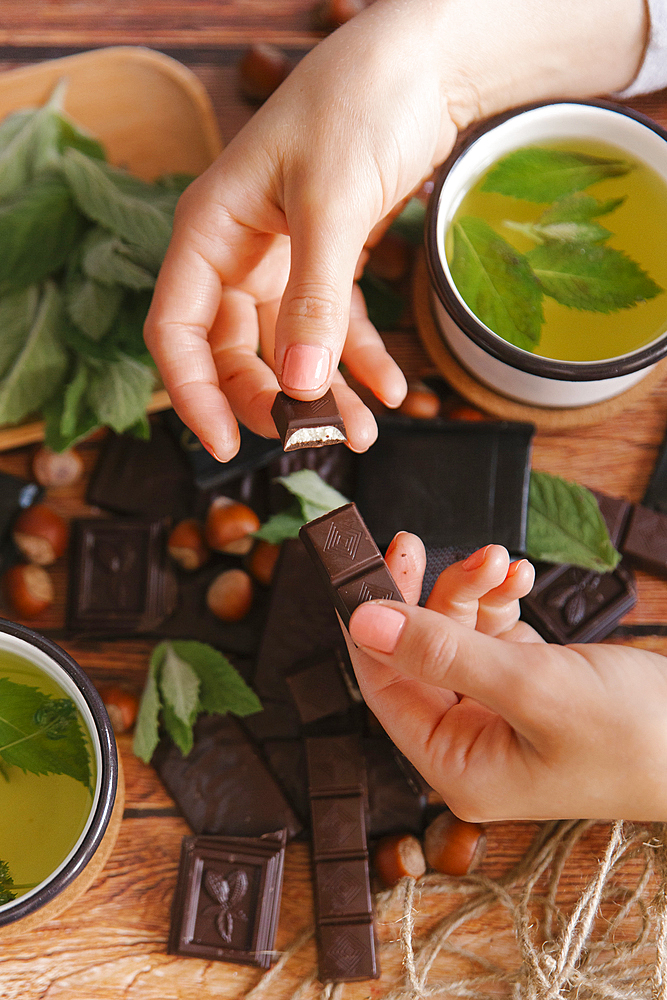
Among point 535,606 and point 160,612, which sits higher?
point 535,606

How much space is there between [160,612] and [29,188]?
0.78 metres

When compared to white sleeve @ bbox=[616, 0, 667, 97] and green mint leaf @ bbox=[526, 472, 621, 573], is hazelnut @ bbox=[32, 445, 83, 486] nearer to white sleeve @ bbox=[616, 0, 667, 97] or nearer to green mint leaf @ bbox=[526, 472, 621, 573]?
green mint leaf @ bbox=[526, 472, 621, 573]

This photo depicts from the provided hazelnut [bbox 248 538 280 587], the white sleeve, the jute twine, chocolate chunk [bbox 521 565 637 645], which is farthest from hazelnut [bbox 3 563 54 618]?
the white sleeve

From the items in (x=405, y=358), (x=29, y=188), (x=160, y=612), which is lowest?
(x=160, y=612)

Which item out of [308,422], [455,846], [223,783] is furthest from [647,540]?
[223,783]

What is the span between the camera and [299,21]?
1.41 m

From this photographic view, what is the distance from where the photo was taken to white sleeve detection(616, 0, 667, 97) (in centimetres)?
114

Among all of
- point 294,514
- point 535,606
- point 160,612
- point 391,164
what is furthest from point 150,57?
point 535,606

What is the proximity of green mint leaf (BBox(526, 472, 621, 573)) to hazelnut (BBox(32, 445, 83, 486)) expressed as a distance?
32.0 inches

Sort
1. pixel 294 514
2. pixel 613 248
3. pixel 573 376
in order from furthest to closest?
pixel 294 514 < pixel 613 248 < pixel 573 376

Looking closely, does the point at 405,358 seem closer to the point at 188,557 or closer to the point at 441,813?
the point at 188,557

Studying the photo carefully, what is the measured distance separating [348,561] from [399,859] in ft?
1.78

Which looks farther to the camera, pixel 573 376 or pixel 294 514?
pixel 294 514

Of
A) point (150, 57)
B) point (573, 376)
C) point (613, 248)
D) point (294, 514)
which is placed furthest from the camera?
point (150, 57)
